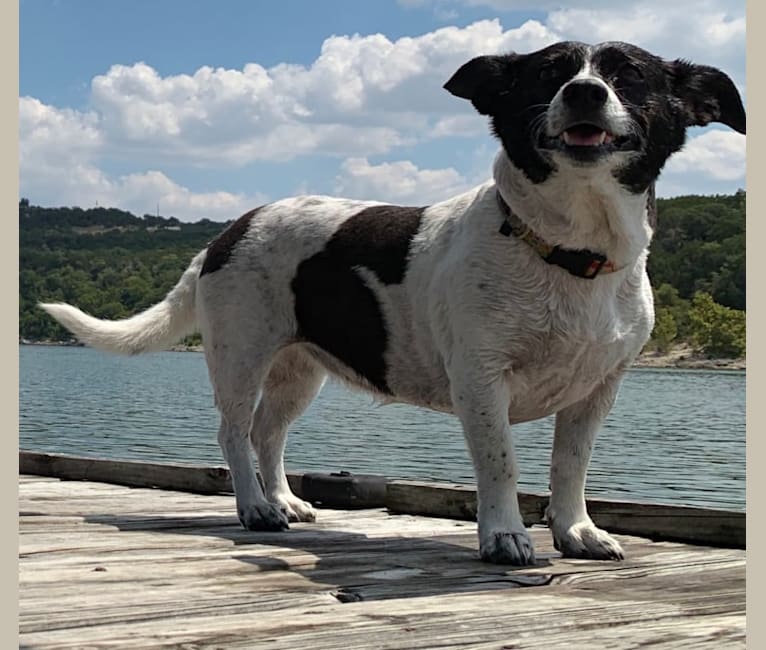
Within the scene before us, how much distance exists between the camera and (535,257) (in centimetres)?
439

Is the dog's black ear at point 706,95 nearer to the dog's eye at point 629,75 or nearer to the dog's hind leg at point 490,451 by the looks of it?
the dog's eye at point 629,75

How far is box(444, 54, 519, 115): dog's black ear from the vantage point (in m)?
4.45

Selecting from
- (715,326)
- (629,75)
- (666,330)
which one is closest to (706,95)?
(629,75)

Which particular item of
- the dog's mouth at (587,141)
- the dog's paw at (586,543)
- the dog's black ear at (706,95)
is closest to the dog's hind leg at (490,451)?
the dog's paw at (586,543)

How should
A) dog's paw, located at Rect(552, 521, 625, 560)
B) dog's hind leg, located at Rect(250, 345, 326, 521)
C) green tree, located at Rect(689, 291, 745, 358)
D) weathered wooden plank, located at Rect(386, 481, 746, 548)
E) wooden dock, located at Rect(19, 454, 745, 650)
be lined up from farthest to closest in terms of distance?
1. green tree, located at Rect(689, 291, 745, 358)
2. dog's hind leg, located at Rect(250, 345, 326, 521)
3. weathered wooden plank, located at Rect(386, 481, 746, 548)
4. dog's paw, located at Rect(552, 521, 625, 560)
5. wooden dock, located at Rect(19, 454, 745, 650)

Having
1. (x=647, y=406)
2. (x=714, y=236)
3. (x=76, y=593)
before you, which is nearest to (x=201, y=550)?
(x=76, y=593)

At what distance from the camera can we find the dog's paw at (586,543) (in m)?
4.55

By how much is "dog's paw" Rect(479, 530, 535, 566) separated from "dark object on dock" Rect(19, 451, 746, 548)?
994mm

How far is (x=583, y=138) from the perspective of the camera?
4.07 meters

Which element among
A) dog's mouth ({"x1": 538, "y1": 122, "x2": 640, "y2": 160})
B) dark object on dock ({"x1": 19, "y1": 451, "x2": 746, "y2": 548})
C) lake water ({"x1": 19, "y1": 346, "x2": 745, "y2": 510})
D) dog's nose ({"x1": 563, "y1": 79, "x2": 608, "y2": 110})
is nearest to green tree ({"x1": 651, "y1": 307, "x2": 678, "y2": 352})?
lake water ({"x1": 19, "y1": 346, "x2": 745, "y2": 510})

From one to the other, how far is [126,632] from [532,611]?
3.71 feet

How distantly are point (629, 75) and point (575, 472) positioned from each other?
158cm

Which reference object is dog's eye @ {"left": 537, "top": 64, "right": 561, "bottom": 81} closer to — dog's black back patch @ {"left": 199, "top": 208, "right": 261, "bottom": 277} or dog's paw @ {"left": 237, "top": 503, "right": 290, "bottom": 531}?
dog's black back patch @ {"left": 199, "top": 208, "right": 261, "bottom": 277}

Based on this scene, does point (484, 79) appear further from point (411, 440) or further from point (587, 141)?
point (411, 440)
